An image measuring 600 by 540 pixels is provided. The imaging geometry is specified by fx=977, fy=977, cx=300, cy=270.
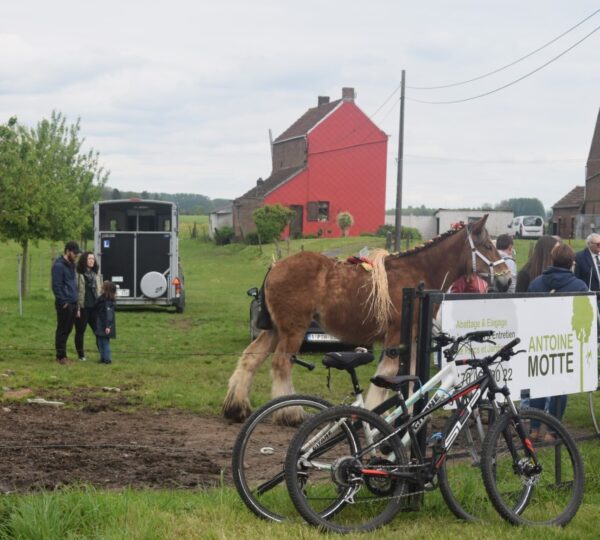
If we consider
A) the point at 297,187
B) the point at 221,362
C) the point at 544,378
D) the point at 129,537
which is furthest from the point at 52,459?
the point at 297,187

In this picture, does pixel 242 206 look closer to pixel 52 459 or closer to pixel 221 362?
pixel 221 362

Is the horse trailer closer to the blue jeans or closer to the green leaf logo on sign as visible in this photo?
the blue jeans

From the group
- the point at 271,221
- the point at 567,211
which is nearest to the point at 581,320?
the point at 271,221

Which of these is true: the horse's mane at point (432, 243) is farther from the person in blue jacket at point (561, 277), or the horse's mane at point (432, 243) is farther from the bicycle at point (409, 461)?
the bicycle at point (409, 461)

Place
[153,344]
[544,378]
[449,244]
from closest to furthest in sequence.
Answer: [544,378] < [449,244] < [153,344]

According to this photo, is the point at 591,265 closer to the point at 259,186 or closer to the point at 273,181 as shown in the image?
the point at 273,181

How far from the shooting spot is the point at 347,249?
52.6 m

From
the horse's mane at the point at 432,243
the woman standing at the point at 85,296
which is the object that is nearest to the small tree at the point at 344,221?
the woman standing at the point at 85,296

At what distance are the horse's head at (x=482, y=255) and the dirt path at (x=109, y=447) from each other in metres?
3.42

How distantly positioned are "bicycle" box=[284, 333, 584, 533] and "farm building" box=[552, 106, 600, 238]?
183ft

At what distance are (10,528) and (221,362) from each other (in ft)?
33.5

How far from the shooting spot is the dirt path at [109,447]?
23.6 feet

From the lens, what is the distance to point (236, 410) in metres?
10.1

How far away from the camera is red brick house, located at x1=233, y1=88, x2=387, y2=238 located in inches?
2741
